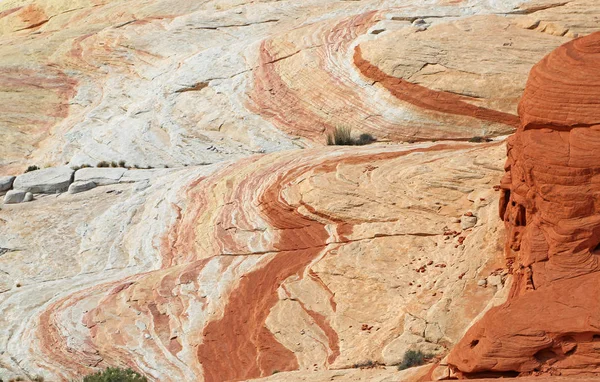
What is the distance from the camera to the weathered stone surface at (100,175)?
27375mm

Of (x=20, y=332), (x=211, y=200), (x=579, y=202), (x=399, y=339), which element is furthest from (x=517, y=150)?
(x=20, y=332)

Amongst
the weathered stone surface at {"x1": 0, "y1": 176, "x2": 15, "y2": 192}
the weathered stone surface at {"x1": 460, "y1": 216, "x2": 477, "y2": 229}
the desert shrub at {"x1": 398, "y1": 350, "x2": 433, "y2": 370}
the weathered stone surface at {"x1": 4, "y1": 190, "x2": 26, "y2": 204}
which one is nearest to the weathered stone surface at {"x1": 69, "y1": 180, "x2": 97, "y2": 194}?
the weathered stone surface at {"x1": 4, "y1": 190, "x2": 26, "y2": 204}

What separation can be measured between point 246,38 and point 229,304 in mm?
12948

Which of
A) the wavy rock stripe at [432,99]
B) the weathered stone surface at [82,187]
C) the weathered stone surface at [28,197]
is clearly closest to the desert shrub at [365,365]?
the wavy rock stripe at [432,99]

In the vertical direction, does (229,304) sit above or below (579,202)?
below

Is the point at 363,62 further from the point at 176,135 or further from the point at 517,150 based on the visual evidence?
the point at 517,150

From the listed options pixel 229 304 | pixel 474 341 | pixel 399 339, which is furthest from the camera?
pixel 229 304

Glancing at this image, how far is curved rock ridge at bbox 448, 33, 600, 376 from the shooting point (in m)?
15.3

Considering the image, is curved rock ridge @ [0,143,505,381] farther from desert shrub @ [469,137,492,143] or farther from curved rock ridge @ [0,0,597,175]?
curved rock ridge @ [0,0,597,175]

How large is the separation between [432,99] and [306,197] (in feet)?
16.9

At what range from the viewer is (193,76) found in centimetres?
3105

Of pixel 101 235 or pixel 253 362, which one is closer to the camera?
pixel 253 362

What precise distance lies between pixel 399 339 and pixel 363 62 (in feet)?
37.2

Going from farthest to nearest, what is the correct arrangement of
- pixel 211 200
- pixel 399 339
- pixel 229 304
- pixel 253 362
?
pixel 211 200 < pixel 229 304 < pixel 253 362 < pixel 399 339
